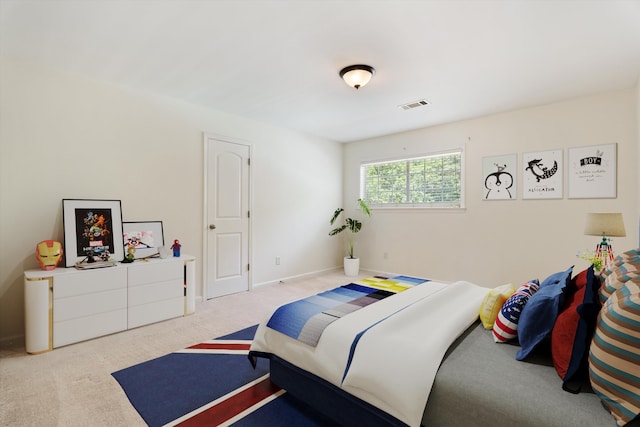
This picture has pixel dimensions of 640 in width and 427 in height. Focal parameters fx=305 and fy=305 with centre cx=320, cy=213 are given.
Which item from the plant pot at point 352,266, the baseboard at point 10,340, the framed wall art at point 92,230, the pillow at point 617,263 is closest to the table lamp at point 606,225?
the pillow at point 617,263

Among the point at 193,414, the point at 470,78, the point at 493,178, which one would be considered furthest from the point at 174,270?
the point at 493,178

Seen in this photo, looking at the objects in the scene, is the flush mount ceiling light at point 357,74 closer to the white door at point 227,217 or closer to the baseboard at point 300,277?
the white door at point 227,217

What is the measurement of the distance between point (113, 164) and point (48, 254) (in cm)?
111

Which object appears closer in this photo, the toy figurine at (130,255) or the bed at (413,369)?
the bed at (413,369)

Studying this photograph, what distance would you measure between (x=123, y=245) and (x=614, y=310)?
3.88 m

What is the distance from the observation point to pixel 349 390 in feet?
4.87

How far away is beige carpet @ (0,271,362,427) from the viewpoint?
5.87 ft

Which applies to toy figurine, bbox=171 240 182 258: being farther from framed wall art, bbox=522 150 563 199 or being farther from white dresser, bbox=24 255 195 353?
framed wall art, bbox=522 150 563 199

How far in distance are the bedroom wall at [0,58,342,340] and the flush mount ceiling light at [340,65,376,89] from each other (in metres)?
2.08

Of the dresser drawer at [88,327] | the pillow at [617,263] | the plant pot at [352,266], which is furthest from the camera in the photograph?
the plant pot at [352,266]

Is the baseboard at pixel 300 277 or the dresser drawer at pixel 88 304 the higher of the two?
the dresser drawer at pixel 88 304

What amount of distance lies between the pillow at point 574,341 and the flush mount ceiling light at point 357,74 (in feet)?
7.84

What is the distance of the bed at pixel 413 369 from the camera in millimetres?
1138

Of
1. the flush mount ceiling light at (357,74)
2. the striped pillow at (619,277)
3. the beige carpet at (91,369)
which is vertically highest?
the flush mount ceiling light at (357,74)
